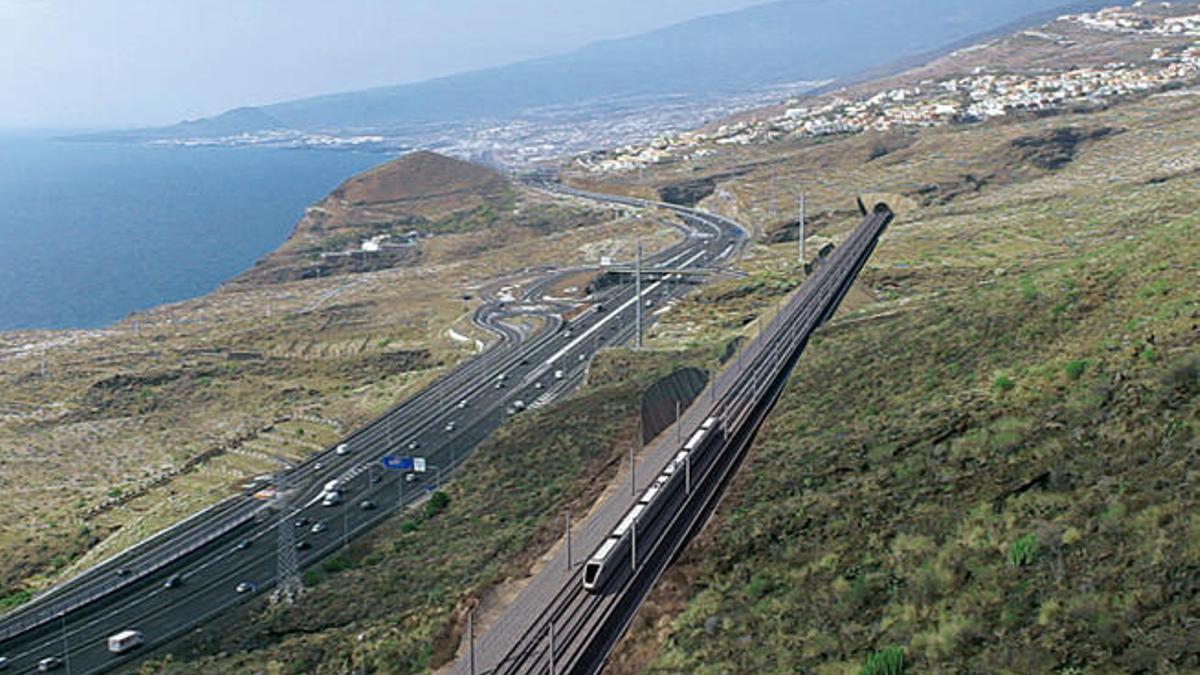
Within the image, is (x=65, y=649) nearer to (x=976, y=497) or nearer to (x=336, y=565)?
(x=336, y=565)

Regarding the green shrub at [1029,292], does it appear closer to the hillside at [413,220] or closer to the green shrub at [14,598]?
the green shrub at [14,598]

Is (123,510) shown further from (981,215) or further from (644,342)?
(981,215)

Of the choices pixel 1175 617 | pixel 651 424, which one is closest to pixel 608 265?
pixel 651 424

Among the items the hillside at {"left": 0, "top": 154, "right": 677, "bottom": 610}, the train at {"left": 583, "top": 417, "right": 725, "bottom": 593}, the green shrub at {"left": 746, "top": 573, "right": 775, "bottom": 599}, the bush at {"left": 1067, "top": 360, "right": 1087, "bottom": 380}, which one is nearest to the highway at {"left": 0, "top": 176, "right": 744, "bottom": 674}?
the hillside at {"left": 0, "top": 154, "right": 677, "bottom": 610}

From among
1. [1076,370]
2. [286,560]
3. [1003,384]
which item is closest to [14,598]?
[286,560]

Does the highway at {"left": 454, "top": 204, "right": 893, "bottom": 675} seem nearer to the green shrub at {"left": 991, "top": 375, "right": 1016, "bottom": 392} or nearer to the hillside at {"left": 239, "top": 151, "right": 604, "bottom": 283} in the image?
the green shrub at {"left": 991, "top": 375, "right": 1016, "bottom": 392}

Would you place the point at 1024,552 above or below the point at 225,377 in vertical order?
above

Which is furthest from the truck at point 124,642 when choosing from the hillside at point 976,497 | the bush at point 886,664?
the bush at point 886,664
